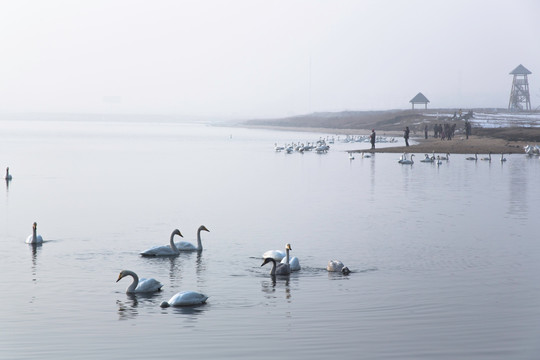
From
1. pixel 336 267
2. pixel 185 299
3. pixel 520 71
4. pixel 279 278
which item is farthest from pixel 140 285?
pixel 520 71

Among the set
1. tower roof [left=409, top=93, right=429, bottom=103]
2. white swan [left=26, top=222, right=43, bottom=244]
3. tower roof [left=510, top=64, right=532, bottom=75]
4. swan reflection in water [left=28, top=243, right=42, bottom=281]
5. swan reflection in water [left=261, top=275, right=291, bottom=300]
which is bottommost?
swan reflection in water [left=261, top=275, right=291, bottom=300]

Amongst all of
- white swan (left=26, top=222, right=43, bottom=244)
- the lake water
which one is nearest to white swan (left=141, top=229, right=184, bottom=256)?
the lake water

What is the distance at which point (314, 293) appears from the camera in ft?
66.9

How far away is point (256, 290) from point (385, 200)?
22376 millimetres

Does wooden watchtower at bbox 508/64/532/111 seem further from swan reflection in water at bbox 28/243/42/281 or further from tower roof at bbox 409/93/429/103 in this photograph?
swan reflection in water at bbox 28/243/42/281

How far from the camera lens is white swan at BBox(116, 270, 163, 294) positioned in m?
20.2

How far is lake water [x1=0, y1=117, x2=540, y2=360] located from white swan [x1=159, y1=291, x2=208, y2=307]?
179mm

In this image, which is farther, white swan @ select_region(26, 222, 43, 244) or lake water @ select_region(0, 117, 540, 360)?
white swan @ select_region(26, 222, 43, 244)

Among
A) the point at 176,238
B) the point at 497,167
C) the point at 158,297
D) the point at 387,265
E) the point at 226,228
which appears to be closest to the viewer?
the point at 158,297

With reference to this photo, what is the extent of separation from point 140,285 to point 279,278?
385 cm

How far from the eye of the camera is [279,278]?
72.9ft

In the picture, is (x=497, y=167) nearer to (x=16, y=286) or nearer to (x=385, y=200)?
(x=385, y=200)

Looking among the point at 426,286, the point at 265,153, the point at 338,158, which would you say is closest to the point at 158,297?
the point at 426,286

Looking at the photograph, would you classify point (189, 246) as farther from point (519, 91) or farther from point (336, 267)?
point (519, 91)
